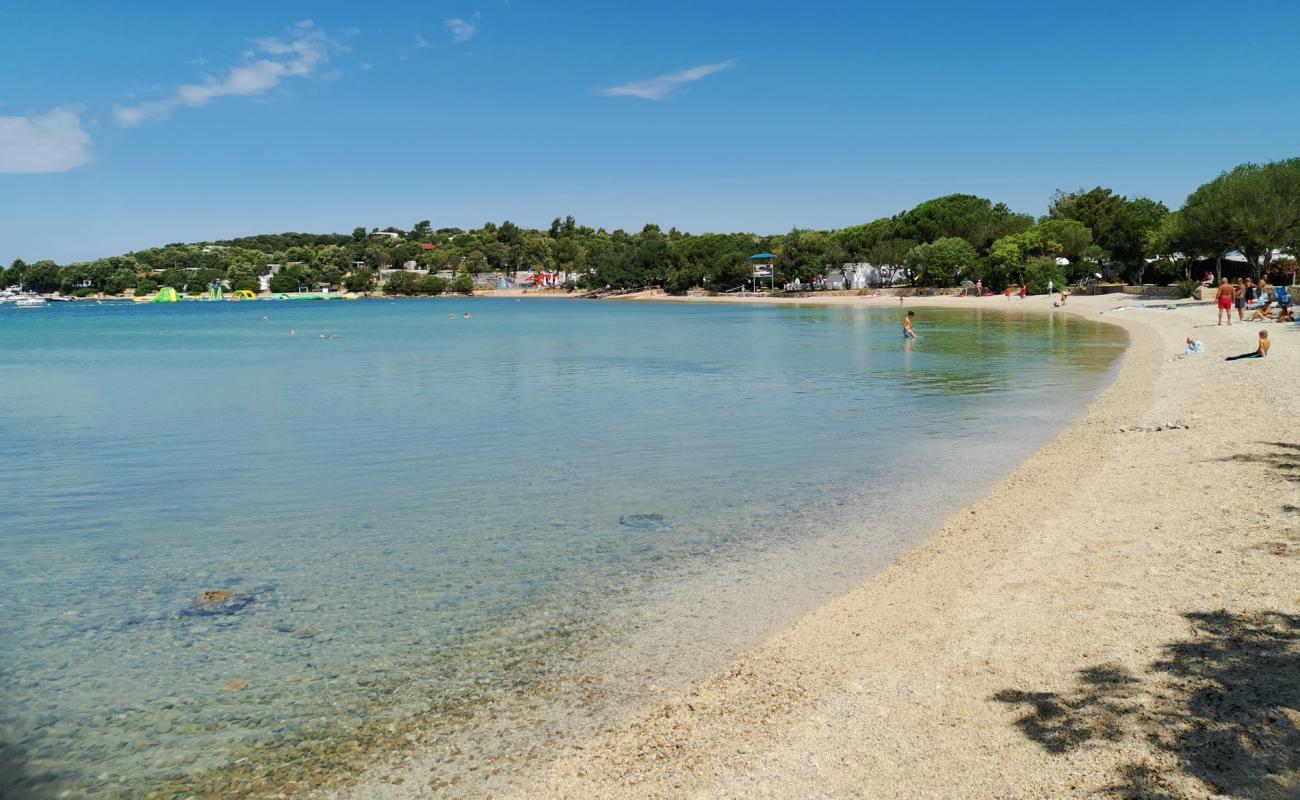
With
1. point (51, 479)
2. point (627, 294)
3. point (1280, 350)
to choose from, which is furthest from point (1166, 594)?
point (627, 294)

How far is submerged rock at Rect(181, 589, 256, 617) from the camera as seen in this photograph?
880 cm

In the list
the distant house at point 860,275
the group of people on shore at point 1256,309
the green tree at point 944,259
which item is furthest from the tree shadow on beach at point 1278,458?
the distant house at point 860,275

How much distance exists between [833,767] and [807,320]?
70478 mm

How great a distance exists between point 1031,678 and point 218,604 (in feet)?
25.6

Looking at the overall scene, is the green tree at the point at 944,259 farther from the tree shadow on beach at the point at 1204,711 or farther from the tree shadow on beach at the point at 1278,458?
the tree shadow on beach at the point at 1204,711

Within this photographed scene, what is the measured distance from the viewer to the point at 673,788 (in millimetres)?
5148

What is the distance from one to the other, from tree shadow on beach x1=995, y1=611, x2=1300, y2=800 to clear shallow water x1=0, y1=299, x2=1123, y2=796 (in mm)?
2953

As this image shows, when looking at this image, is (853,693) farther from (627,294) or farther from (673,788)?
(627,294)

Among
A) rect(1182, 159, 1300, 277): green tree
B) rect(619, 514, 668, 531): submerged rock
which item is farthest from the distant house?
rect(619, 514, 668, 531): submerged rock

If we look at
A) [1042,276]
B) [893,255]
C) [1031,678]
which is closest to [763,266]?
[893,255]

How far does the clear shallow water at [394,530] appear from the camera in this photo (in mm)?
6750

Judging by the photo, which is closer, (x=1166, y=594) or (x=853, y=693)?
(x=853, y=693)

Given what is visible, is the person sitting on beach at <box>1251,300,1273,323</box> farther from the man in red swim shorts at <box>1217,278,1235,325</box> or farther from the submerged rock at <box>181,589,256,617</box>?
the submerged rock at <box>181,589,256,617</box>

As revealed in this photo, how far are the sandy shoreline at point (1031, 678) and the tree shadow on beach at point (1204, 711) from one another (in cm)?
1
